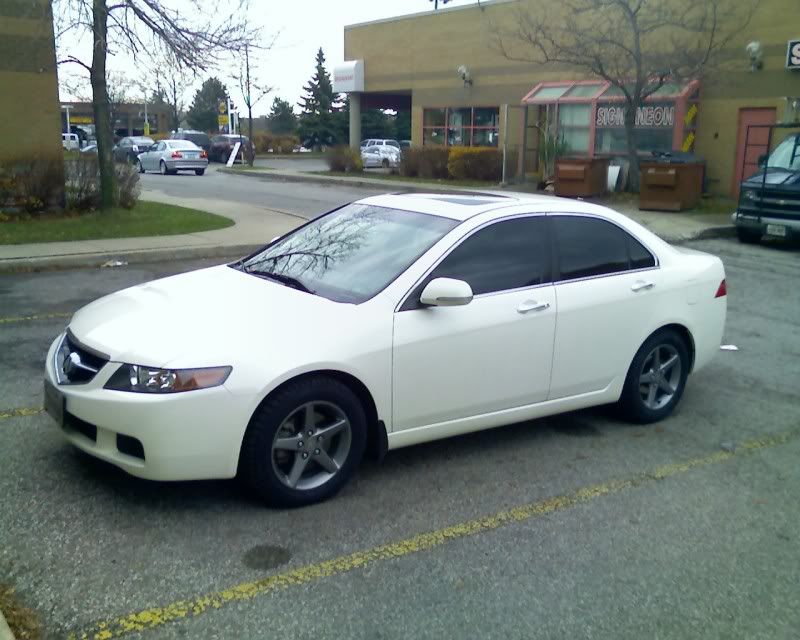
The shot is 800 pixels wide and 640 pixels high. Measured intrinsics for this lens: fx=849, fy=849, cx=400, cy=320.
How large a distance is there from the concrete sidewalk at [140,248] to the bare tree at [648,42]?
10.2 metres

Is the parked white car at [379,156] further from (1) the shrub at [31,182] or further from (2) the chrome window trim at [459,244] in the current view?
(2) the chrome window trim at [459,244]

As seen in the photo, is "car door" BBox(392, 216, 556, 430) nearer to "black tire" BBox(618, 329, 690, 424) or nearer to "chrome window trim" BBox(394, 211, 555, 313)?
"chrome window trim" BBox(394, 211, 555, 313)

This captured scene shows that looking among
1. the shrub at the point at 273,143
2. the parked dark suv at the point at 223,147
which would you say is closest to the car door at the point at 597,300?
the parked dark suv at the point at 223,147

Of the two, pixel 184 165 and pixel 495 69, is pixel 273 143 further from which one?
pixel 495 69

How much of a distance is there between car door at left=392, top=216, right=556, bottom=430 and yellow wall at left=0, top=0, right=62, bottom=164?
12848 millimetres

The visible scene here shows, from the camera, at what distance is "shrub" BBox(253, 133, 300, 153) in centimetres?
6450

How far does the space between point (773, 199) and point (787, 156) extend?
1.53 m

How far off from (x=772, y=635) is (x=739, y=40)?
2300cm

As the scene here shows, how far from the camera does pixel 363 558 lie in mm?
3926

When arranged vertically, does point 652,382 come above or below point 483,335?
below

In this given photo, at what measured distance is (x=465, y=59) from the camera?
107ft

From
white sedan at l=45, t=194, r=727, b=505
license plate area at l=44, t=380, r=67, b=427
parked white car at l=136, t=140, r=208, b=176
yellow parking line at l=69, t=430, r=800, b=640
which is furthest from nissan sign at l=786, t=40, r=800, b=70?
parked white car at l=136, t=140, r=208, b=176

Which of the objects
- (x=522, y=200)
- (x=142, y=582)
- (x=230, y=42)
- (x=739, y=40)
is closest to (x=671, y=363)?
(x=522, y=200)

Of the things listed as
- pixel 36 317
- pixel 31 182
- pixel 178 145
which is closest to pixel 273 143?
pixel 178 145
